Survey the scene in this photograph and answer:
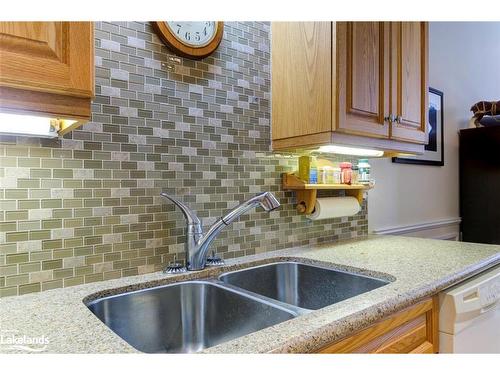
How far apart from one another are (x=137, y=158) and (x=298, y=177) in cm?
70

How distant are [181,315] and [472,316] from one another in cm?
93

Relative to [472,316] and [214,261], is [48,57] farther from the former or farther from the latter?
[472,316]

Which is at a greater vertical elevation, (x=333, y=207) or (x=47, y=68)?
(x=47, y=68)

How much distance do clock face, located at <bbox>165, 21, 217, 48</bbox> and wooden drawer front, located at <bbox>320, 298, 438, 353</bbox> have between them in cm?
106

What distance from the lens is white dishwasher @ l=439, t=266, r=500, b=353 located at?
1.02 metres

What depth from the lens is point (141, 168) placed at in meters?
1.11

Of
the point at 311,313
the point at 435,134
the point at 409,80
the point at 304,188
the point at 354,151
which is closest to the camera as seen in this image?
the point at 311,313

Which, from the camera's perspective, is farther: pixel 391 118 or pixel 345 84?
pixel 391 118

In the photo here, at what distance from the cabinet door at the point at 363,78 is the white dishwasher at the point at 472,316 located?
25.6 inches

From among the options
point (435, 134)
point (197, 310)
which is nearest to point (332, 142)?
point (197, 310)

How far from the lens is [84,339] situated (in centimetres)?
65

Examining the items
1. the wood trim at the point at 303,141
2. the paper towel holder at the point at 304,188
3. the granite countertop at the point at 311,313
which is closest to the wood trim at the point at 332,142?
the wood trim at the point at 303,141

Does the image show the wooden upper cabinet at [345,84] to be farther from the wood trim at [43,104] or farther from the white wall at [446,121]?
the wood trim at [43,104]
